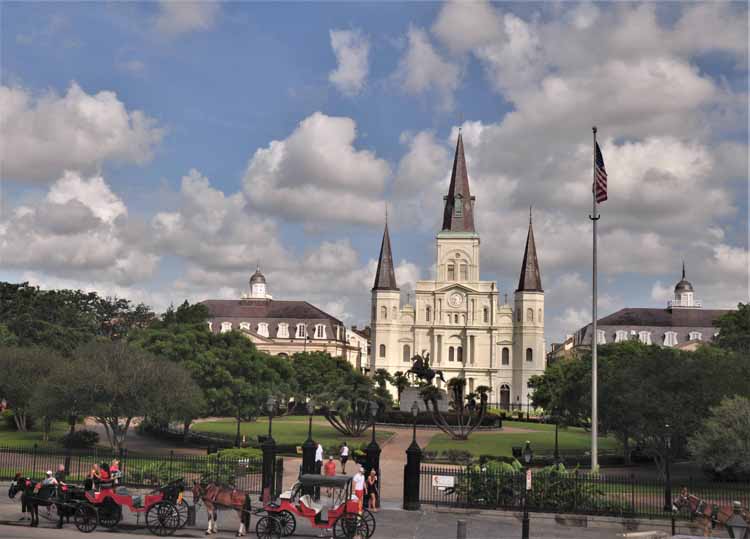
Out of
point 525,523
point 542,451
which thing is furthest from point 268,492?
point 542,451

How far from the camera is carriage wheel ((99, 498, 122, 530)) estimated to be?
20.3 metres

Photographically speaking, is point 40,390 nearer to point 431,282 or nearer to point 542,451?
point 542,451

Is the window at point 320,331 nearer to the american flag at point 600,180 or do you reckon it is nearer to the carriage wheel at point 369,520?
Answer: the american flag at point 600,180

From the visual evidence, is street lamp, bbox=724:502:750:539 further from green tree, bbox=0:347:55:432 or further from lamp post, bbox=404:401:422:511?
green tree, bbox=0:347:55:432

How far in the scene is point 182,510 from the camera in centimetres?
2092

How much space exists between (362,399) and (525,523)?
98.6 ft

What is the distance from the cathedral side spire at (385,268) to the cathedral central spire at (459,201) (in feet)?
25.9

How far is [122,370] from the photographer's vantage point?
36.8m

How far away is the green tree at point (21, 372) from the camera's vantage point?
152 feet

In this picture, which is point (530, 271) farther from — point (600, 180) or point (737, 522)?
point (737, 522)

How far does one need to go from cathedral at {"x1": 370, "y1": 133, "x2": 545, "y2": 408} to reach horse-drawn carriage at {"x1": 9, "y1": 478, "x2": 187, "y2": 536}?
89311 mm

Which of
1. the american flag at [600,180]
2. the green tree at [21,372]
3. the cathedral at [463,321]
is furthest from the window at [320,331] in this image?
the american flag at [600,180]

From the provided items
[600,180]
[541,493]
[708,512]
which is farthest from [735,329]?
[708,512]

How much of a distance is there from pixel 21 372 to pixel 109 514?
3011cm
